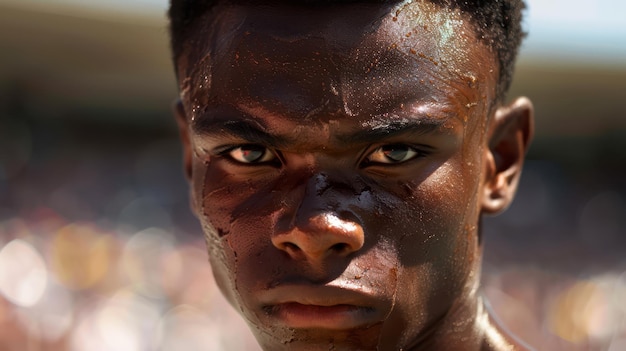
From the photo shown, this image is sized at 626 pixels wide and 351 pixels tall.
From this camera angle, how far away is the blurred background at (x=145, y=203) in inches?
206

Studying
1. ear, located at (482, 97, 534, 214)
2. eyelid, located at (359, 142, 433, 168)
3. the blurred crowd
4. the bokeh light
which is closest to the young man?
eyelid, located at (359, 142, 433, 168)

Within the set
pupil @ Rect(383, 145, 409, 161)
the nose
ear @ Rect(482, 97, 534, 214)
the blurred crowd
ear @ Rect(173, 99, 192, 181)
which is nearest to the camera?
the nose

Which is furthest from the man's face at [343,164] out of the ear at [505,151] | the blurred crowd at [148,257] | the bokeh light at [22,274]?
the bokeh light at [22,274]

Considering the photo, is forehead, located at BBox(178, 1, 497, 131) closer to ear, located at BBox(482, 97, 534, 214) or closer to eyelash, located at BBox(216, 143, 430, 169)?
eyelash, located at BBox(216, 143, 430, 169)

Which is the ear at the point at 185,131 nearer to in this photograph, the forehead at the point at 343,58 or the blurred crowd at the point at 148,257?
the forehead at the point at 343,58

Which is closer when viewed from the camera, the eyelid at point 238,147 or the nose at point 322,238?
the nose at point 322,238

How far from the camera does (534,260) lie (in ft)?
24.0

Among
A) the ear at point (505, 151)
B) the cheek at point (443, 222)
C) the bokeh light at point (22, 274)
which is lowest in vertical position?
the cheek at point (443, 222)

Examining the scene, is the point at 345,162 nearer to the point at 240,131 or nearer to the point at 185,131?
the point at 240,131

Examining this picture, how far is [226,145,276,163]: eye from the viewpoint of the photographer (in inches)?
51.7

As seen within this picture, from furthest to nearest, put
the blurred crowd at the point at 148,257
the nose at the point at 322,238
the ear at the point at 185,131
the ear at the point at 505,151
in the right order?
the blurred crowd at the point at 148,257 → the ear at the point at 185,131 → the ear at the point at 505,151 → the nose at the point at 322,238

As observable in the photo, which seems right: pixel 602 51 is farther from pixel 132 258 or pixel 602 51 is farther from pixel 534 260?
pixel 132 258

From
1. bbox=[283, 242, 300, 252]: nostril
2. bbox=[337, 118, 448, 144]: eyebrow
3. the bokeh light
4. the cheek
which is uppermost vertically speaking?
the bokeh light

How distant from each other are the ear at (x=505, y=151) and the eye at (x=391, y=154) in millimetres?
246
